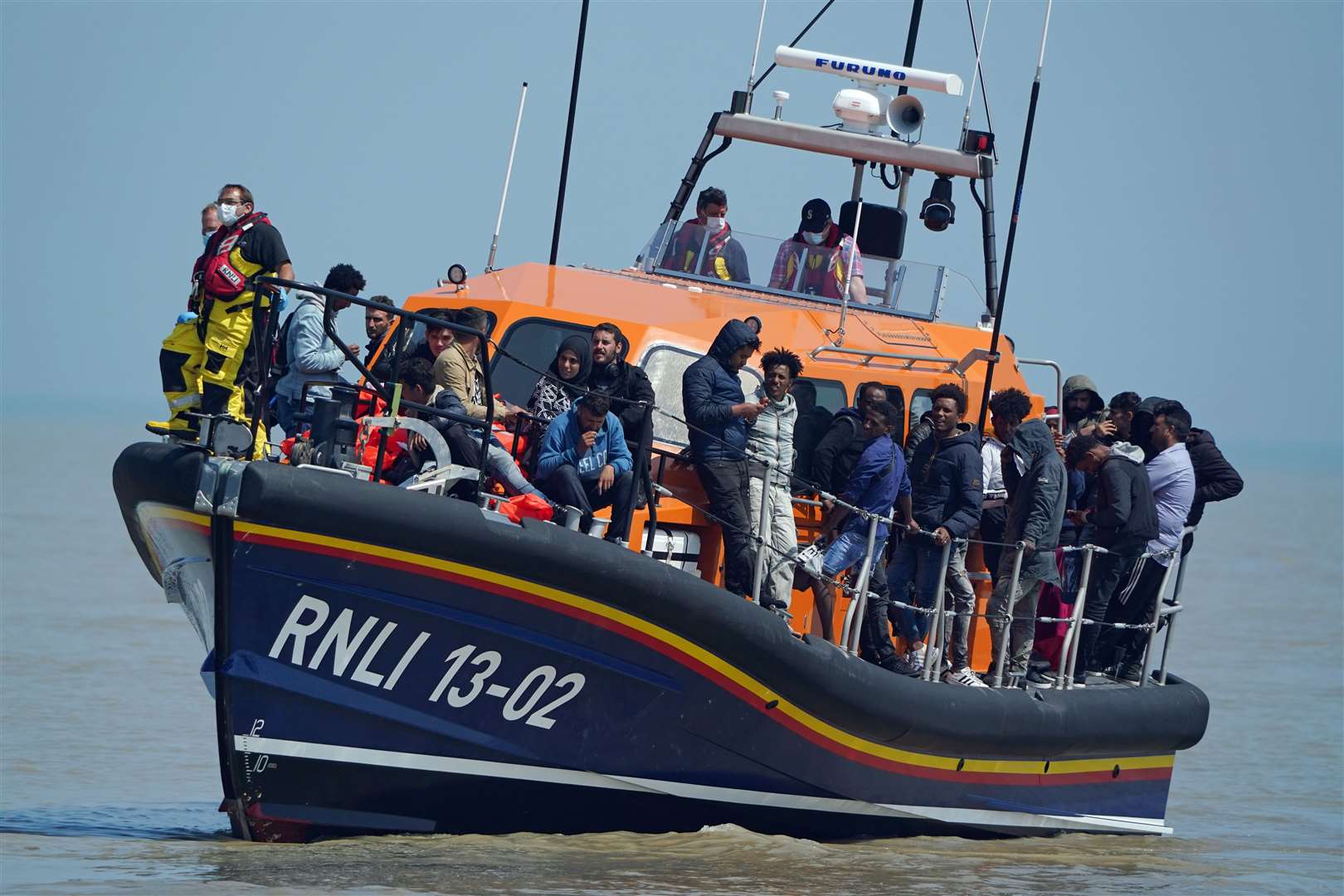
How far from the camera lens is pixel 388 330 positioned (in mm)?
9852

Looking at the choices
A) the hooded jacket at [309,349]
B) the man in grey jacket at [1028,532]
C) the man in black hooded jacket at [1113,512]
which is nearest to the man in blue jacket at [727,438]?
the man in grey jacket at [1028,532]

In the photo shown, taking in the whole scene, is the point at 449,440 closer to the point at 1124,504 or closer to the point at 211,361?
the point at 211,361

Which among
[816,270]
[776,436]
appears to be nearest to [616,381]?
[776,436]

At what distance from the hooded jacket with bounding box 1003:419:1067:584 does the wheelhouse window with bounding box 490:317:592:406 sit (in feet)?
7.60

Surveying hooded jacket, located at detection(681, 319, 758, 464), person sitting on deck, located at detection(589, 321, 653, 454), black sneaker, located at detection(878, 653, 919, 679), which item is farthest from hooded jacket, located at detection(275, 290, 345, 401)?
black sneaker, located at detection(878, 653, 919, 679)

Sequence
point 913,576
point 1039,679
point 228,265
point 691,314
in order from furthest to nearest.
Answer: point 1039,679, point 691,314, point 913,576, point 228,265

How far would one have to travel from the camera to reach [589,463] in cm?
826

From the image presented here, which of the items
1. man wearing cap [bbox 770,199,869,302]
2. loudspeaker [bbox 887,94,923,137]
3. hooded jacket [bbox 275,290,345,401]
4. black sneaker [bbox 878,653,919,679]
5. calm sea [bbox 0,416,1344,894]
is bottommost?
calm sea [bbox 0,416,1344,894]

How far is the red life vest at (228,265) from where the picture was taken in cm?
823

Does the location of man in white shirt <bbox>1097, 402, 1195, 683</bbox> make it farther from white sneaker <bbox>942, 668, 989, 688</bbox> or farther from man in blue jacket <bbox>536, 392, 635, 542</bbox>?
man in blue jacket <bbox>536, 392, 635, 542</bbox>

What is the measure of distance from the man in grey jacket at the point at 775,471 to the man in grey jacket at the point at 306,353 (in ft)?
6.63

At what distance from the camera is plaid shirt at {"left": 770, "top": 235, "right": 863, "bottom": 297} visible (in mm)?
11086

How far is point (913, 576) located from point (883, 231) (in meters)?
2.76

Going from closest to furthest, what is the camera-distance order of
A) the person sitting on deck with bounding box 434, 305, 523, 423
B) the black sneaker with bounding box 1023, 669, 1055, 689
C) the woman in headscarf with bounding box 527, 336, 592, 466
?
the person sitting on deck with bounding box 434, 305, 523, 423 → the woman in headscarf with bounding box 527, 336, 592, 466 → the black sneaker with bounding box 1023, 669, 1055, 689
